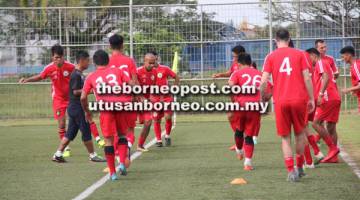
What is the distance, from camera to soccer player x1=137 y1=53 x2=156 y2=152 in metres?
15.9

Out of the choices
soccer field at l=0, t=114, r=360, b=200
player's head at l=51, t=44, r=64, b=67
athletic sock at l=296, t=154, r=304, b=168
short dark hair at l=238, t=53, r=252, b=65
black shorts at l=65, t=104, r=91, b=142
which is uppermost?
player's head at l=51, t=44, r=64, b=67

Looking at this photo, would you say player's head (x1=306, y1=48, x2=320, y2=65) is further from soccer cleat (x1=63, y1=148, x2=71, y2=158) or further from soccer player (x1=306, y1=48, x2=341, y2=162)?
soccer cleat (x1=63, y1=148, x2=71, y2=158)

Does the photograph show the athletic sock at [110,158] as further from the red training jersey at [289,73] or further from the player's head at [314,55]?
the player's head at [314,55]

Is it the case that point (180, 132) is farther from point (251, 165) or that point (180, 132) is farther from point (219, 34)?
point (251, 165)

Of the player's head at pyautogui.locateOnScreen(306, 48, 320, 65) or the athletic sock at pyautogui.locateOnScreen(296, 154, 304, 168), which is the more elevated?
the player's head at pyautogui.locateOnScreen(306, 48, 320, 65)

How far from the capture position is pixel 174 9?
2612 cm

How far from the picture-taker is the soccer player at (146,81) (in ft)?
52.3

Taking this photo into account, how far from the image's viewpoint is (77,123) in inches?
570

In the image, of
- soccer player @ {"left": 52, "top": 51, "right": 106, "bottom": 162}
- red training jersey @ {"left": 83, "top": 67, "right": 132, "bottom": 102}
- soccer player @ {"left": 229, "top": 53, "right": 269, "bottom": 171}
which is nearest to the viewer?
red training jersey @ {"left": 83, "top": 67, "right": 132, "bottom": 102}

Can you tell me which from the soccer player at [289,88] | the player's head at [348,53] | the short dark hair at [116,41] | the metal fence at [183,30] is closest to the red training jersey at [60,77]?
the short dark hair at [116,41]

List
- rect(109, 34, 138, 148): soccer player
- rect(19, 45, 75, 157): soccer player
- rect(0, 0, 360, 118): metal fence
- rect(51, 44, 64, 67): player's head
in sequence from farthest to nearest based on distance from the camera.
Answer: rect(0, 0, 360, 118): metal fence → rect(19, 45, 75, 157): soccer player → rect(51, 44, 64, 67): player's head → rect(109, 34, 138, 148): soccer player

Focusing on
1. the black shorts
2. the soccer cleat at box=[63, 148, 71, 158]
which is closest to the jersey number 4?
the black shorts

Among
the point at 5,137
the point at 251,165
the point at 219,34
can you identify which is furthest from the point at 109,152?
the point at 219,34

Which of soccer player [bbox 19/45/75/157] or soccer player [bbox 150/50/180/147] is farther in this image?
soccer player [bbox 150/50/180/147]
